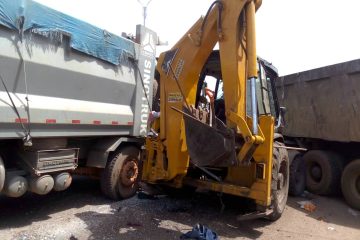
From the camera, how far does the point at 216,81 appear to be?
20.1 ft

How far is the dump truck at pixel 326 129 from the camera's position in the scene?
7137 mm

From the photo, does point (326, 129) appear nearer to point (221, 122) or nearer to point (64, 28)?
point (221, 122)

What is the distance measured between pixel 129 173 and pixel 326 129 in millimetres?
4041

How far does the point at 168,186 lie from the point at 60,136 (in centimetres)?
178

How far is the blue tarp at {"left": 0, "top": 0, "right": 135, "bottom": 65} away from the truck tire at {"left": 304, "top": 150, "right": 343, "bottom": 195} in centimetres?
442

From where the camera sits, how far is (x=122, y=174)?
6.12 meters

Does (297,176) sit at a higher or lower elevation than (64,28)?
lower

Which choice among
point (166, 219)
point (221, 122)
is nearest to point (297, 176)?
point (166, 219)

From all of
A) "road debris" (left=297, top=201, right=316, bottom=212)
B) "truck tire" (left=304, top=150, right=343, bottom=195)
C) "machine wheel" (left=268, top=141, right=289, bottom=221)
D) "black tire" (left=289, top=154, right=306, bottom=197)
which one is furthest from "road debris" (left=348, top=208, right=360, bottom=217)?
"machine wheel" (left=268, top=141, right=289, bottom=221)

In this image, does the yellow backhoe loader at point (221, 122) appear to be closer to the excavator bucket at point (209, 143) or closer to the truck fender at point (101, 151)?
the excavator bucket at point (209, 143)

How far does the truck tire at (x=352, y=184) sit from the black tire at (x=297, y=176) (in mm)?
833

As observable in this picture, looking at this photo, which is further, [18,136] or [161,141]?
[161,141]

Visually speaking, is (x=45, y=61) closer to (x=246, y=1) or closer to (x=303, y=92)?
(x=246, y=1)

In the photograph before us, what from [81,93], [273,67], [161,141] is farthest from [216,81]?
[81,93]
